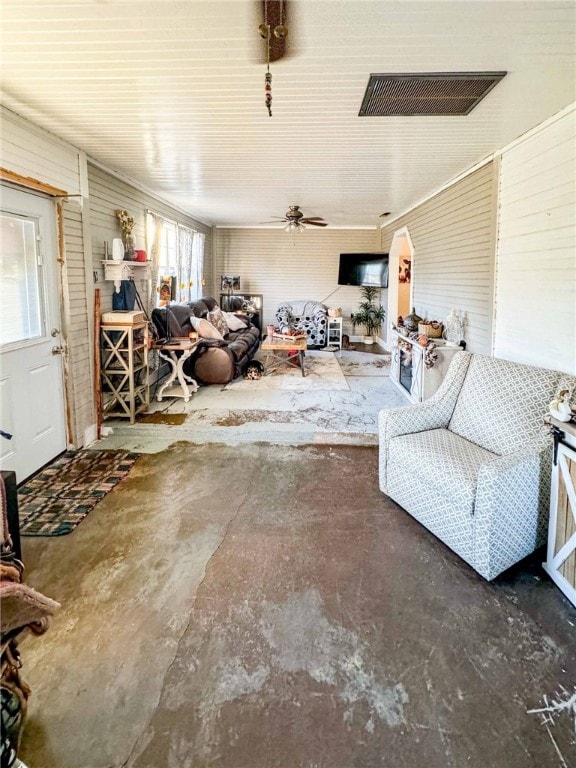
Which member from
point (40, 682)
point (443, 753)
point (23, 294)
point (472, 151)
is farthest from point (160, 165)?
point (443, 753)

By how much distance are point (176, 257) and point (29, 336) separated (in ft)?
13.6

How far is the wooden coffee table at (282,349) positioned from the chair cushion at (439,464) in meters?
3.80

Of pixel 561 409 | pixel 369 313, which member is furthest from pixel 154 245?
pixel 561 409

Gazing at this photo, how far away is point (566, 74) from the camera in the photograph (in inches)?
92.4

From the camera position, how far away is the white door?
9.80 feet

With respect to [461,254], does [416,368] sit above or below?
below

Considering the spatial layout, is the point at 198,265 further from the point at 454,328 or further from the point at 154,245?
the point at 454,328

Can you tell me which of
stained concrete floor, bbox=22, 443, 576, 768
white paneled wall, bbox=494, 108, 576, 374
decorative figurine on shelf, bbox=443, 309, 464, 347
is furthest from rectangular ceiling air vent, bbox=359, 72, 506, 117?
stained concrete floor, bbox=22, 443, 576, 768

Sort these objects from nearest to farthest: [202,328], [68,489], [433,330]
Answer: [68,489] < [433,330] < [202,328]

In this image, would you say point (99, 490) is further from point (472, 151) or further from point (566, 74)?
point (472, 151)

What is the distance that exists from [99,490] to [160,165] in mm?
3243

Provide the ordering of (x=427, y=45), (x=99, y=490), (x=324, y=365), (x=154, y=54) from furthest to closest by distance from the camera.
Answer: (x=324, y=365) → (x=99, y=490) → (x=154, y=54) → (x=427, y=45)

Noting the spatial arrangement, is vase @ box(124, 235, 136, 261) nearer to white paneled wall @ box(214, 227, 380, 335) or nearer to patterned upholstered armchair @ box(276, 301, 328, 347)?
patterned upholstered armchair @ box(276, 301, 328, 347)

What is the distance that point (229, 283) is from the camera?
978 centimetres
